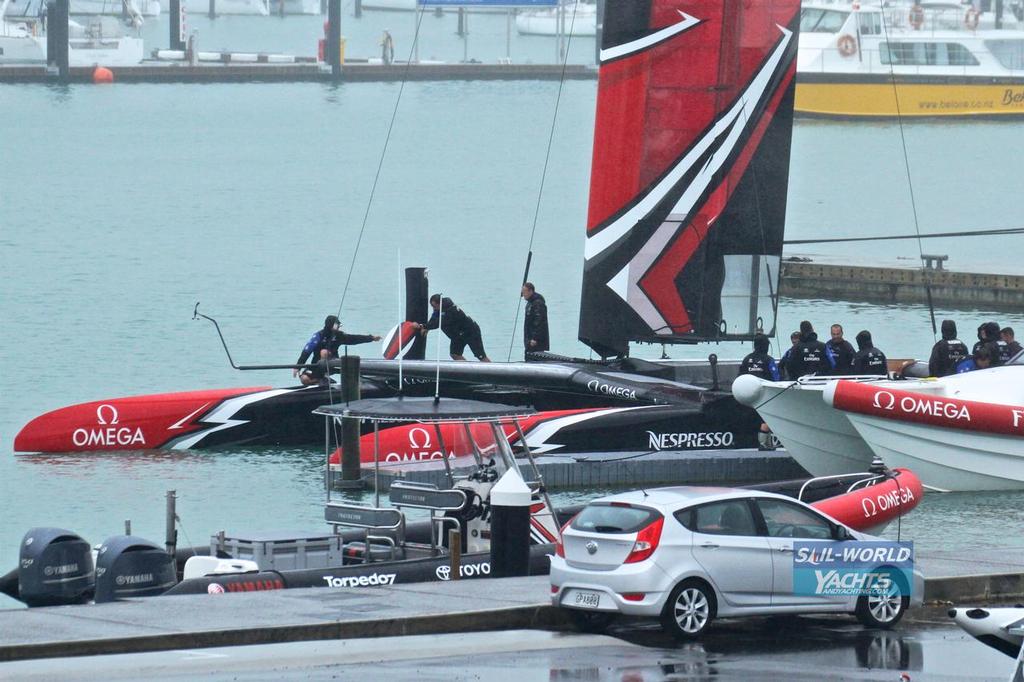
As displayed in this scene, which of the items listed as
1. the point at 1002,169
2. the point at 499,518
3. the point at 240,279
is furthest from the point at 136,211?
the point at 499,518

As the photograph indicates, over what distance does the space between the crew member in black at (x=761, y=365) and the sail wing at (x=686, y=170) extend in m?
1.19

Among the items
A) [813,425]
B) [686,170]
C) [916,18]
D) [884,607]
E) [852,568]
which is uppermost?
[916,18]

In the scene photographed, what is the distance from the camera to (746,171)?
2748cm

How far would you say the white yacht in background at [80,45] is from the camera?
138 m

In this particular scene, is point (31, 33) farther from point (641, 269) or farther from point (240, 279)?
point (641, 269)

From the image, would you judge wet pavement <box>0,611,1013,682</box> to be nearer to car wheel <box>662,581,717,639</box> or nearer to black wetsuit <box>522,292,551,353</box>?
car wheel <box>662,581,717,639</box>

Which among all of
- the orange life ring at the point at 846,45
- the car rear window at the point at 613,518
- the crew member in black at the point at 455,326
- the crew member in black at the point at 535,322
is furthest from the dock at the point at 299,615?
the orange life ring at the point at 846,45

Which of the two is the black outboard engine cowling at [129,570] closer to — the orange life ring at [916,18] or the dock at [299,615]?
the dock at [299,615]

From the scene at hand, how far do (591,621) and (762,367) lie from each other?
1141 centimetres

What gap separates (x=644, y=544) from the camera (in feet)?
47.1

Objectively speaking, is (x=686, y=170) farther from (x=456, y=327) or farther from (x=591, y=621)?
(x=591, y=621)

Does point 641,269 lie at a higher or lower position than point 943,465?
higher

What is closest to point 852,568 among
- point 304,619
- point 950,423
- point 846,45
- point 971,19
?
point 304,619

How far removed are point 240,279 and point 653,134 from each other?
35.0 meters
